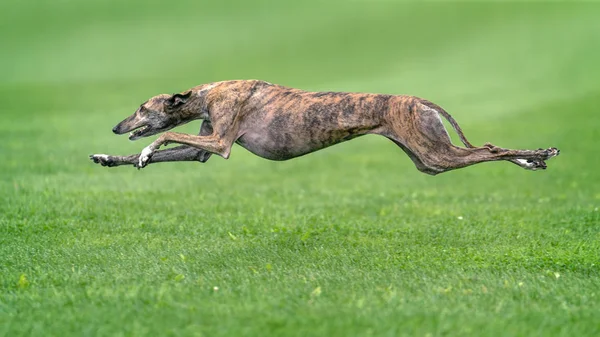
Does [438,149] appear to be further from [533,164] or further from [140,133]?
[140,133]

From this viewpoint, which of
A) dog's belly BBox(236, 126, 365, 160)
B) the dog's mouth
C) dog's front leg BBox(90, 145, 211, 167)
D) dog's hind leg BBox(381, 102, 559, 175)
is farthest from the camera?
dog's front leg BBox(90, 145, 211, 167)

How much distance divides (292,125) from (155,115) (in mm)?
1606

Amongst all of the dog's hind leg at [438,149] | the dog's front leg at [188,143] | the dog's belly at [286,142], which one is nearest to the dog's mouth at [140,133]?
the dog's front leg at [188,143]

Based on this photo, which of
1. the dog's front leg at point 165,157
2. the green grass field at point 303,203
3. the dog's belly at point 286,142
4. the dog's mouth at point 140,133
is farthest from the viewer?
the dog's front leg at point 165,157

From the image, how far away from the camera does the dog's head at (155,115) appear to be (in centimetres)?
948

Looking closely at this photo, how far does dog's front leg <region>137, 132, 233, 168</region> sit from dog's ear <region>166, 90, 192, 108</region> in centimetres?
52

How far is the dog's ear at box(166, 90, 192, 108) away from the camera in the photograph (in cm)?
945

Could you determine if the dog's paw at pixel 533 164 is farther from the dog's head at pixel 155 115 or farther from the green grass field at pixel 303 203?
the dog's head at pixel 155 115

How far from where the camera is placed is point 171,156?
9.86m

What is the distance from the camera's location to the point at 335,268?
9125mm

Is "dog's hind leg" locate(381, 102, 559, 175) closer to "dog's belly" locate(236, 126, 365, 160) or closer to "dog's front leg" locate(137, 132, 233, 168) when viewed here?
"dog's belly" locate(236, 126, 365, 160)

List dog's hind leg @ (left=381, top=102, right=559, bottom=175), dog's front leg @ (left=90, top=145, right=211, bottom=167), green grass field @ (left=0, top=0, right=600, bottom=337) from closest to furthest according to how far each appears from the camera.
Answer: green grass field @ (left=0, top=0, right=600, bottom=337), dog's hind leg @ (left=381, top=102, right=559, bottom=175), dog's front leg @ (left=90, top=145, right=211, bottom=167)

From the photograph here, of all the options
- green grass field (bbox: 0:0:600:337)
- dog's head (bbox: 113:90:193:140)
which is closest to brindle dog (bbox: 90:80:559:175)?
dog's head (bbox: 113:90:193:140)

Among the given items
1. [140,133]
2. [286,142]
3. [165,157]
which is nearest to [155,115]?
[140,133]
